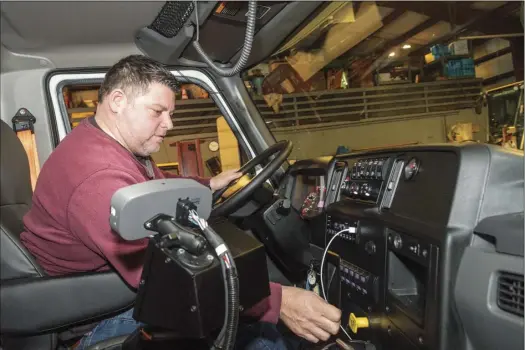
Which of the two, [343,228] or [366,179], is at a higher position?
[366,179]

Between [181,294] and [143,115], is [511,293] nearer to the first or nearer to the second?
[181,294]

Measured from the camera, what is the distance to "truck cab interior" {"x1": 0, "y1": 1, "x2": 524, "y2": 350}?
108cm

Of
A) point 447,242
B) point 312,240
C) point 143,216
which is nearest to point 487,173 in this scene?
point 447,242

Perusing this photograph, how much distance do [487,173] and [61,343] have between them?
1461 millimetres

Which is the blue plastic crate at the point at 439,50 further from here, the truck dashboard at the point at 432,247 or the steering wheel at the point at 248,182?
the truck dashboard at the point at 432,247

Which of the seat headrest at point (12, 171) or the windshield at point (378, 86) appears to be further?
the windshield at point (378, 86)

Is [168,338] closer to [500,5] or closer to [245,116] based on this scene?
[245,116]

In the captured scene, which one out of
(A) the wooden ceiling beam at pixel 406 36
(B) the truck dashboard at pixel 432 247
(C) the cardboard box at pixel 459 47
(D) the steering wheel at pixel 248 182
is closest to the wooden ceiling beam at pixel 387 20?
(A) the wooden ceiling beam at pixel 406 36

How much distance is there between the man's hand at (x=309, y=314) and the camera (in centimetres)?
127

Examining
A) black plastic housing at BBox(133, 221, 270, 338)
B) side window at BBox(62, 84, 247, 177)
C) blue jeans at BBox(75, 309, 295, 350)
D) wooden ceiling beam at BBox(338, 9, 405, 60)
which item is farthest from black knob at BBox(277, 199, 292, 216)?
wooden ceiling beam at BBox(338, 9, 405, 60)

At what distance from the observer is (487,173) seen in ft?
3.51

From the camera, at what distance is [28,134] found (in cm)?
195

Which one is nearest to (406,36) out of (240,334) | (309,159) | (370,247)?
(309,159)

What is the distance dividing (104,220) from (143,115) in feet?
1.90
